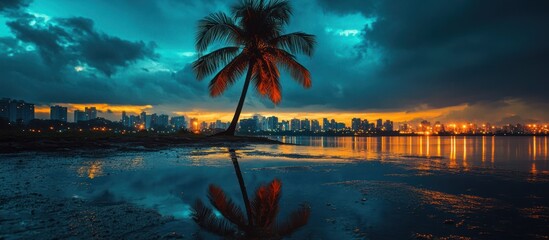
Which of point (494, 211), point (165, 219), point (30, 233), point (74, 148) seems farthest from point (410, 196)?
point (74, 148)

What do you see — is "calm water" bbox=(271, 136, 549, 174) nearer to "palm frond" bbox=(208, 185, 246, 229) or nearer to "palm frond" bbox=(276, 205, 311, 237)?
"palm frond" bbox=(276, 205, 311, 237)

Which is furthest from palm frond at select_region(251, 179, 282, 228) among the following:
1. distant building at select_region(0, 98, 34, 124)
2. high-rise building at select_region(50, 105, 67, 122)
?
high-rise building at select_region(50, 105, 67, 122)

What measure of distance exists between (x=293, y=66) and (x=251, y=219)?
19.6m

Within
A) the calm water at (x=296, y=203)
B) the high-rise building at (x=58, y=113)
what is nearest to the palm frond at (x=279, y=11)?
the calm water at (x=296, y=203)

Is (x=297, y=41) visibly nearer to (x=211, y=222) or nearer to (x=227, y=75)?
(x=227, y=75)

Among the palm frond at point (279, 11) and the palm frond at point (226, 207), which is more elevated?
the palm frond at point (279, 11)

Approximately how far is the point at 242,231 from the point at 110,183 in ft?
11.3

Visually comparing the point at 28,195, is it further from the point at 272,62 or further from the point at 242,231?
the point at 272,62

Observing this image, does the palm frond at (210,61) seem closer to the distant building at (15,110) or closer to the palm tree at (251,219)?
the palm tree at (251,219)

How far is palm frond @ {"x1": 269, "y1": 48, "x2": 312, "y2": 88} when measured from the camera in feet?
72.0

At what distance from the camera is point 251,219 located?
3291 millimetres

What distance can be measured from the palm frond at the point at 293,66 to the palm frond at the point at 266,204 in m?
17.1

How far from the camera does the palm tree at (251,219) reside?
9.30 feet

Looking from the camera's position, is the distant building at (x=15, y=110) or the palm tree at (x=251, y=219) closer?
the palm tree at (x=251, y=219)
